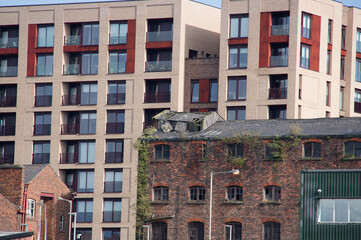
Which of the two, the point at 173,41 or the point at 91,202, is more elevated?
the point at 173,41

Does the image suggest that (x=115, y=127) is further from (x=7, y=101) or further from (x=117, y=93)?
(x=7, y=101)

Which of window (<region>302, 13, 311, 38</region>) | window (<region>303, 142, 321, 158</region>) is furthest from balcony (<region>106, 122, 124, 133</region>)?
window (<region>303, 142, 321, 158</region>)

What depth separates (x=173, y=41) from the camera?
9400 centimetres

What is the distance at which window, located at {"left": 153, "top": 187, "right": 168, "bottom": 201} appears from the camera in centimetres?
7519

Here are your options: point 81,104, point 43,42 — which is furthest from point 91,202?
point 43,42

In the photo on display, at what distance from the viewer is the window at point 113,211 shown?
92.4m

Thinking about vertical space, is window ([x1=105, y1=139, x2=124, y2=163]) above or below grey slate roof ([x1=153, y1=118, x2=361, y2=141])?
below

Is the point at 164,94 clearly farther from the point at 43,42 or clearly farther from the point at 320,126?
the point at 320,126

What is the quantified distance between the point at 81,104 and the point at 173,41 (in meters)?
11.6

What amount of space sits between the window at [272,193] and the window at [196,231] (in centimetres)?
568

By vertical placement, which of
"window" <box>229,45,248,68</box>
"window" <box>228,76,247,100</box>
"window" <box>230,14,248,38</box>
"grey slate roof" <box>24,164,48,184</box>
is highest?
"window" <box>230,14,248,38</box>

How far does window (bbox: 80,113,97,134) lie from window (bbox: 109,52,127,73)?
5039 millimetres

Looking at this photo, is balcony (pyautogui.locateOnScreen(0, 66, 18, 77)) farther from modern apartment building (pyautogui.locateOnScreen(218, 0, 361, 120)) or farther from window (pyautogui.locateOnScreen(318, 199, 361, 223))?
window (pyautogui.locateOnScreen(318, 199, 361, 223))

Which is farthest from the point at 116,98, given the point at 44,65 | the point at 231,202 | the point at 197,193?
the point at 231,202
